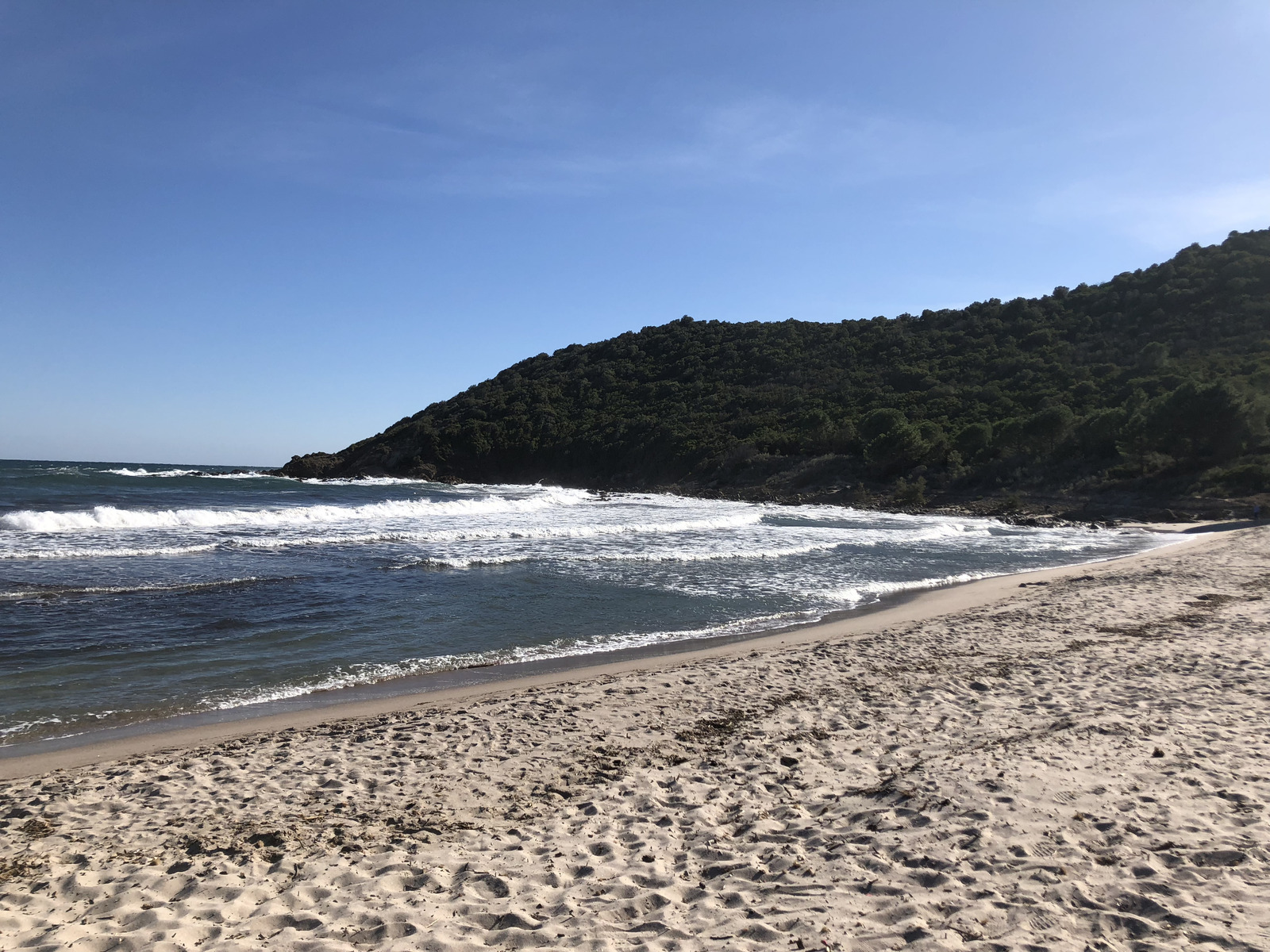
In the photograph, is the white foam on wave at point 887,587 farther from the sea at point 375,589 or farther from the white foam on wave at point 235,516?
the white foam on wave at point 235,516

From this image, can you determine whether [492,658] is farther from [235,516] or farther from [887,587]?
[235,516]

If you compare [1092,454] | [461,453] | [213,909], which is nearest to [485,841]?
[213,909]

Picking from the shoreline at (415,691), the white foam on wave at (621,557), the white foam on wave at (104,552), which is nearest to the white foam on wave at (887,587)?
the shoreline at (415,691)

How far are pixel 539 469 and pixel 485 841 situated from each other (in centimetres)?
6857

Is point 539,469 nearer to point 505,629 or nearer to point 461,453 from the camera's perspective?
point 461,453

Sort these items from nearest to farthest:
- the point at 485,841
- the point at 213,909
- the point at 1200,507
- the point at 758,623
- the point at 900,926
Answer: the point at 900,926
the point at 213,909
the point at 485,841
the point at 758,623
the point at 1200,507

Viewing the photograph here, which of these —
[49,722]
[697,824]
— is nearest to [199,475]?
[49,722]

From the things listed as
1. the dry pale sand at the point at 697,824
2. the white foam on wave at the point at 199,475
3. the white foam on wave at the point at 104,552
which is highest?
the white foam on wave at the point at 199,475

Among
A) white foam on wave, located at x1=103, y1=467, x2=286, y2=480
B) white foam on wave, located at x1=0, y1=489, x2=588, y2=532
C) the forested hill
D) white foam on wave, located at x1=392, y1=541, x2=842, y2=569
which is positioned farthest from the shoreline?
white foam on wave, located at x1=103, y1=467, x2=286, y2=480

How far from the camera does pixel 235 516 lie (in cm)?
A: 2609

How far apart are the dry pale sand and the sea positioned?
2175mm

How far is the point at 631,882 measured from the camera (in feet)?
12.5

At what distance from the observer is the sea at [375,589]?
8289mm

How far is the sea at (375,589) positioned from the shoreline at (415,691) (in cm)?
13
